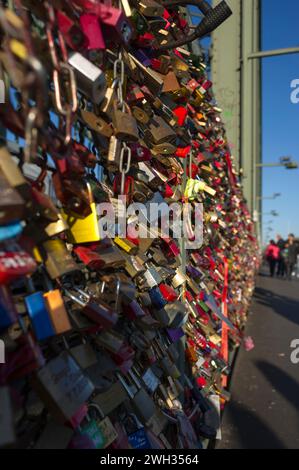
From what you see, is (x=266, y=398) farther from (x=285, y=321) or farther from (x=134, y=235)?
(x=285, y=321)

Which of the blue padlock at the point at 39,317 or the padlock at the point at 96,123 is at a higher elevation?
the padlock at the point at 96,123

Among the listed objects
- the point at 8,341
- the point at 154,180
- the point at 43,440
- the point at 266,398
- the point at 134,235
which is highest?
the point at 154,180

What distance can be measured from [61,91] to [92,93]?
0.12 meters

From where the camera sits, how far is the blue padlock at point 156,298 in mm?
1422

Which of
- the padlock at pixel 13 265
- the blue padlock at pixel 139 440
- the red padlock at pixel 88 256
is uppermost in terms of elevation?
the padlock at pixel 13 265

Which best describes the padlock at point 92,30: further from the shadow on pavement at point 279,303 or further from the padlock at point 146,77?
the shadow on pavement at point 279,303

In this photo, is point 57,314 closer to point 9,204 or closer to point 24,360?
point 24,360

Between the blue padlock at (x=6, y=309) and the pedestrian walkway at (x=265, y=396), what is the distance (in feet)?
7.45

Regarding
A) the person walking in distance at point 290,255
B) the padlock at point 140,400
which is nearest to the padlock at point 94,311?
the padlock at point 140,400

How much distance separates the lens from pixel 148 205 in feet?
4.98

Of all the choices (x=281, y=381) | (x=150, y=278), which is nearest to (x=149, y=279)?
(x=150, y=278)

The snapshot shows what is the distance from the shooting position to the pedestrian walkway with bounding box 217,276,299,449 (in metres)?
2.67
